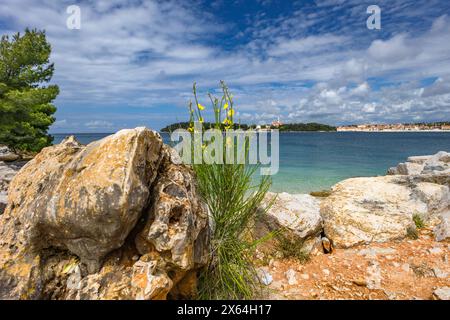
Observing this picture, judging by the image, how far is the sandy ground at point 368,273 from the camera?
13.8ft

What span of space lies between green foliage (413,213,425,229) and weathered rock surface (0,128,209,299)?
5.37 metres

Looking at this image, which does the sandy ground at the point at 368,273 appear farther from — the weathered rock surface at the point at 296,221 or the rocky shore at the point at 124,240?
the weathered rock surface at the point at 296,221

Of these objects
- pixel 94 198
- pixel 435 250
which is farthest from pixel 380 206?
pixel 94 198

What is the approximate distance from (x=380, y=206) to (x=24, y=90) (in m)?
18.4

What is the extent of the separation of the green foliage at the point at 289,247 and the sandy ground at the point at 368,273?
0.09 m

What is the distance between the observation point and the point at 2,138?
53.4 ft

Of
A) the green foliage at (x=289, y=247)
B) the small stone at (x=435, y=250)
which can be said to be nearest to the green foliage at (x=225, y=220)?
the green foliage at (x=289, y=247)

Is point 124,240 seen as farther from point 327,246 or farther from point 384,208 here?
point 384,208

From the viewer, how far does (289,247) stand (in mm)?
5219
